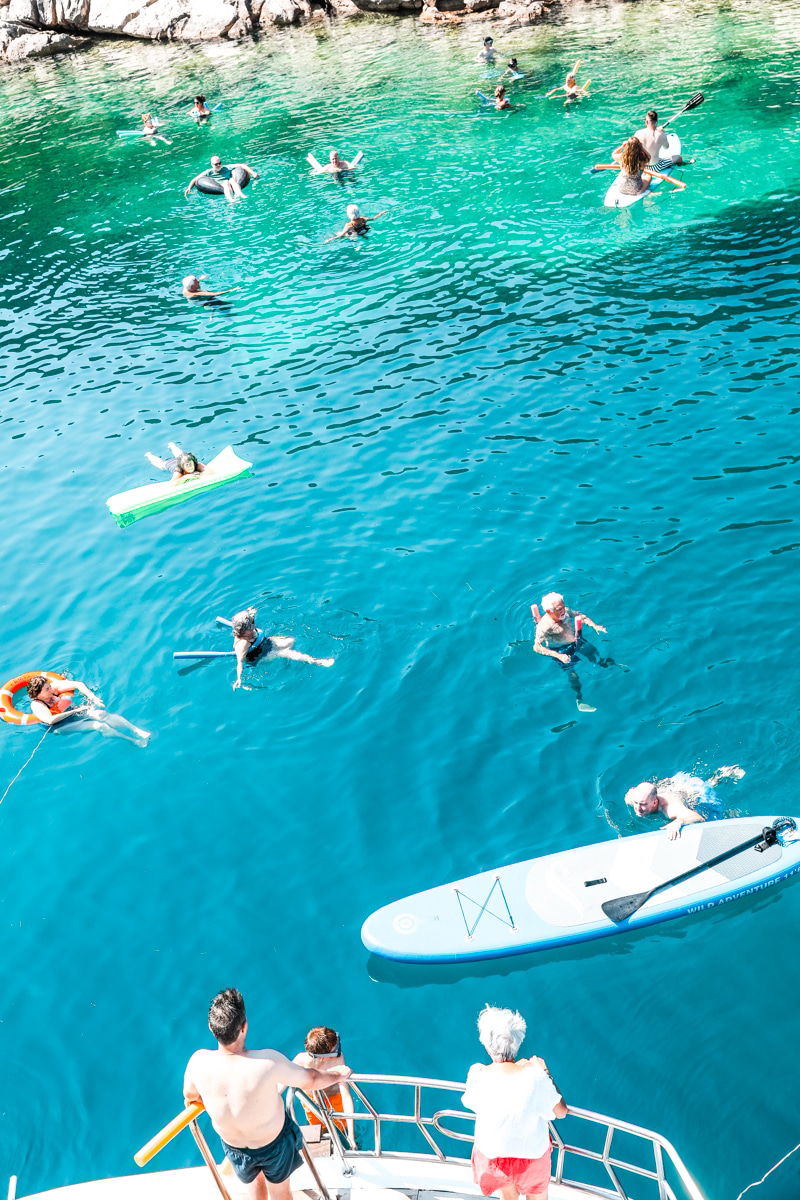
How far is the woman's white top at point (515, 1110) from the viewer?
583cm

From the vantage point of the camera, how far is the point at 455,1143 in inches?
315

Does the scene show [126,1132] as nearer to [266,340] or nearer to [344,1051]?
[344,1051]

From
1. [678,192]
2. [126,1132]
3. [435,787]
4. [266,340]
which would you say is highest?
[678,192]

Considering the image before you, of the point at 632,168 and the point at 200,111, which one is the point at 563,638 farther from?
the point at 200,111

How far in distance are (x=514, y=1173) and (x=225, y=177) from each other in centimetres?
2925

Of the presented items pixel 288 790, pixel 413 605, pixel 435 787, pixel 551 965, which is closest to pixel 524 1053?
pixel 551 965

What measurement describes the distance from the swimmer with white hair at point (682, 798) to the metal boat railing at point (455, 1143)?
3297mm

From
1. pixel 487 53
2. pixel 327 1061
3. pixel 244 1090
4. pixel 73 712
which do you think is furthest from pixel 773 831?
pixel 487 53

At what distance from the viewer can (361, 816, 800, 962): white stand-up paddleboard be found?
9586 mm

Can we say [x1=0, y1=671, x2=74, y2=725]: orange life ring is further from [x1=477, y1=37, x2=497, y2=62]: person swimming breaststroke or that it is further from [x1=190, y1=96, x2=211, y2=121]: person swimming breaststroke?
[x1=477, y1=37, x2=497, y2=62]: person swimming breaststroke

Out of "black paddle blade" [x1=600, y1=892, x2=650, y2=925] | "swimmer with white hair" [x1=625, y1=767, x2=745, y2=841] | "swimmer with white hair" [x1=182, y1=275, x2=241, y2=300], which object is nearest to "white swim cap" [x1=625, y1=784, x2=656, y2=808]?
"swimmer with white hair" [x1=625, y1=767, x2=745, y2=841]

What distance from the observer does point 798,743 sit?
10734 millimetres

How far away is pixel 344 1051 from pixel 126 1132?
6.83 ft

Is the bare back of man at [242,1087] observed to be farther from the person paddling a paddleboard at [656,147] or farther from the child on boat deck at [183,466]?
the person paddling a paddleboard at [656,147]
